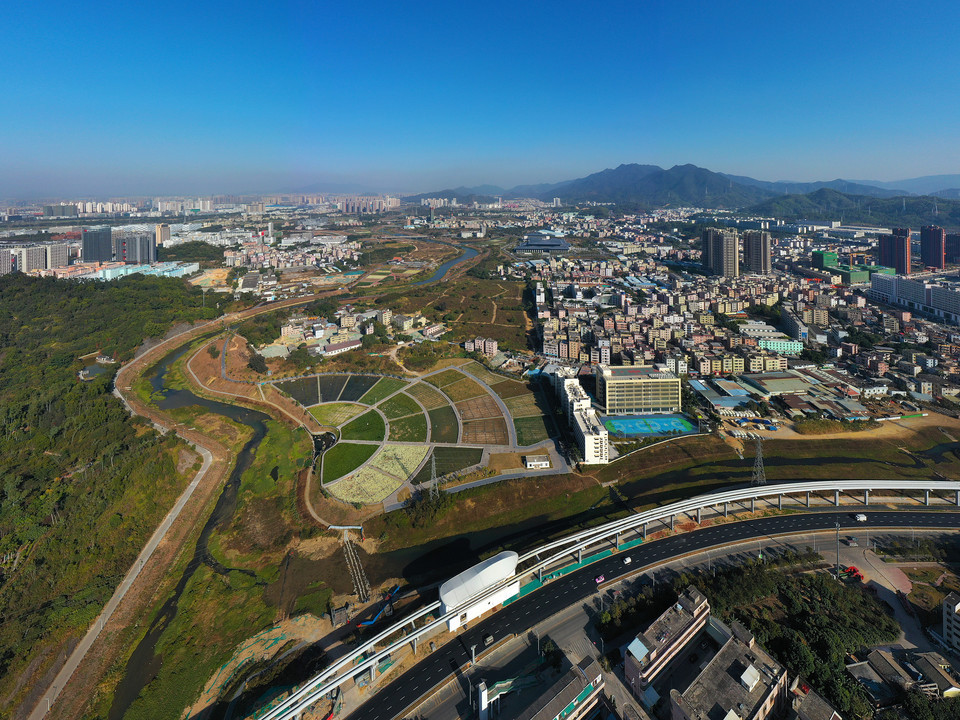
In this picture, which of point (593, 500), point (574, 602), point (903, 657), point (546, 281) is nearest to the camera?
point (903, 657)

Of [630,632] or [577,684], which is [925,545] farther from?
[577,684]

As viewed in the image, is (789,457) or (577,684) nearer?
(577,684)

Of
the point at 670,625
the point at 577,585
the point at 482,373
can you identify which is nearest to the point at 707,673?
the point at 670,625

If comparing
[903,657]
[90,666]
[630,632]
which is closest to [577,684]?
[630,632]

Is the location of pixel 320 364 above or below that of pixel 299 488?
above

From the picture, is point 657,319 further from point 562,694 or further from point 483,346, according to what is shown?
point 562,694

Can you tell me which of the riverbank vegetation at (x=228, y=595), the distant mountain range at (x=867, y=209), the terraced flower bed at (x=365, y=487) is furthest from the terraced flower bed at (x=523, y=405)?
the distant mountain range at (x=867, y=209)

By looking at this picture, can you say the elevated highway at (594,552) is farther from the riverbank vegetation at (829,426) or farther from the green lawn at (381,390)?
the green lawn at (381,390)
